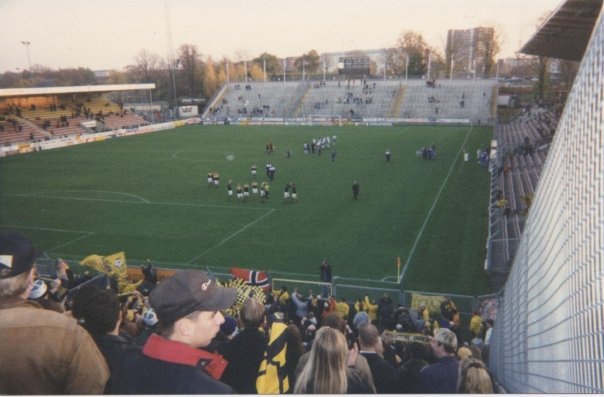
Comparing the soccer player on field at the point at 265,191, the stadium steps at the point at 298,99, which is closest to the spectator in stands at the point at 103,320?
the soccer player on field at the point at 265,191

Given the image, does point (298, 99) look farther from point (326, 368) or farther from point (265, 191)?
point (326, 368)

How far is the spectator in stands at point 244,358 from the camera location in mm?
3172

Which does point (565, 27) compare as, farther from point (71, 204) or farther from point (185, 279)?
point (71, 204)

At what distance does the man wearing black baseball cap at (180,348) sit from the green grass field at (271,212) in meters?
9.55

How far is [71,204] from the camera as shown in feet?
66.4

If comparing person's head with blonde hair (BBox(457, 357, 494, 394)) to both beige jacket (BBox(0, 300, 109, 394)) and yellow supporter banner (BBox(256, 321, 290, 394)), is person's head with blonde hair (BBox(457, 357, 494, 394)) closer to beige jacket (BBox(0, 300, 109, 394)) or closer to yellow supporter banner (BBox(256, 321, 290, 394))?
yellow supporter banner (BBox(256, 321, 290, 394))

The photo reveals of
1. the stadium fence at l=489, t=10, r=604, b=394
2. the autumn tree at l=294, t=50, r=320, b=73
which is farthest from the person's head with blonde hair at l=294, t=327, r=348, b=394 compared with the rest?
the autumn tree at l=294, t=50, r=320, b=73

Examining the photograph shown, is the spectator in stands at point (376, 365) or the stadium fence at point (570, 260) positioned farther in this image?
the spectator in stands at point (376, 365)

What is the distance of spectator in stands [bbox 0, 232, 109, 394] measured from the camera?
8.25 ft

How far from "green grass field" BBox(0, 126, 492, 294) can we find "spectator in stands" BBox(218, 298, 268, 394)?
869 cm

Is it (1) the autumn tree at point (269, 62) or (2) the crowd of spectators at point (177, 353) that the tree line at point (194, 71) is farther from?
(2) the crowd of spectators at point (177, 353)

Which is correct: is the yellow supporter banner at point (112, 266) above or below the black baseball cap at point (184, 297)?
below

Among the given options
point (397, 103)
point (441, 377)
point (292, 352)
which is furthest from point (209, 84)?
point (441, 377)

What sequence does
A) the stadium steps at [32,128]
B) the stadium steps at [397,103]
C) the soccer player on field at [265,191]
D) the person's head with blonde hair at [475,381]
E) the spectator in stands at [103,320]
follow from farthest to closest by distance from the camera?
the stadium steps at [397,103]
the stadium steps at [32,128]
the soccer player on field at [265,191]
the spectator in stands at [103,320]
the person's head with blonde hair at [475,381]
